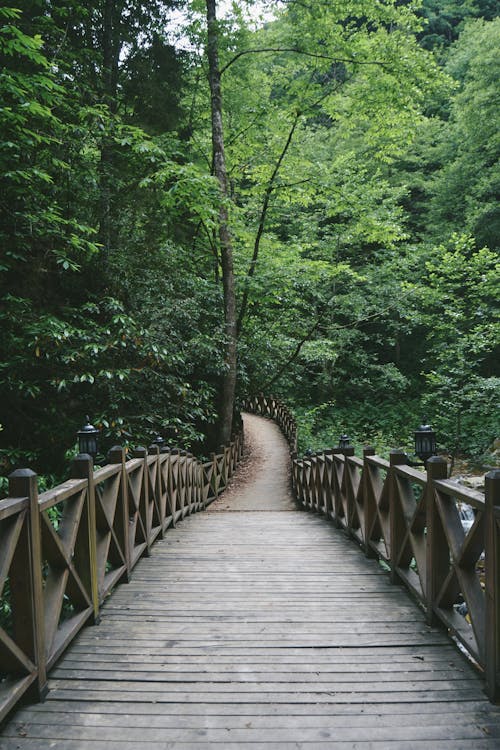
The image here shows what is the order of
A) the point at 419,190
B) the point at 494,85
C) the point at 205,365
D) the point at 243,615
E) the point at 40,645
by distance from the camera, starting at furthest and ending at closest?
the point at 419,190 < the point at 494,85 < the point at 205,365 < the point at 243,615 < the point at 40,645

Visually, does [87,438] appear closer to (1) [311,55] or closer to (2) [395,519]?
(2) [395,519]

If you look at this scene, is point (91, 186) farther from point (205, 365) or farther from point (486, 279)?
point (486, 279)

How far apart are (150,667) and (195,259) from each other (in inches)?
548

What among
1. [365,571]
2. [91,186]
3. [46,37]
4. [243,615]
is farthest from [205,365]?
[243,615]

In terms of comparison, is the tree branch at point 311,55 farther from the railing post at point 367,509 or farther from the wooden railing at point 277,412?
the wooden railing at point 277,412

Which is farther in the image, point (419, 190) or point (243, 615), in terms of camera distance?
point (419, 190)

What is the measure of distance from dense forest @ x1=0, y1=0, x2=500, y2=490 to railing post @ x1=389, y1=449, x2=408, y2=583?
15.1ft

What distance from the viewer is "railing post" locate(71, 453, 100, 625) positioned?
137 inches

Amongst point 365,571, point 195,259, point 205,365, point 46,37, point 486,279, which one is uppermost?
point 46,37

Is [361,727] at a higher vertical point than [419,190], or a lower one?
lower

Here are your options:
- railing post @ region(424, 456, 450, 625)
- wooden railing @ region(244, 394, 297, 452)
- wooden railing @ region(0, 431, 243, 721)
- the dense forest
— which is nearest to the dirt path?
wooden railing @ region(244, 394, 297, 452)

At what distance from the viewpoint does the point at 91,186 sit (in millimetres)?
9000

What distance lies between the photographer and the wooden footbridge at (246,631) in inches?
93.8

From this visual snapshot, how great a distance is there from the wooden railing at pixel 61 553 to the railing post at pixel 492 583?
7.73 feet
